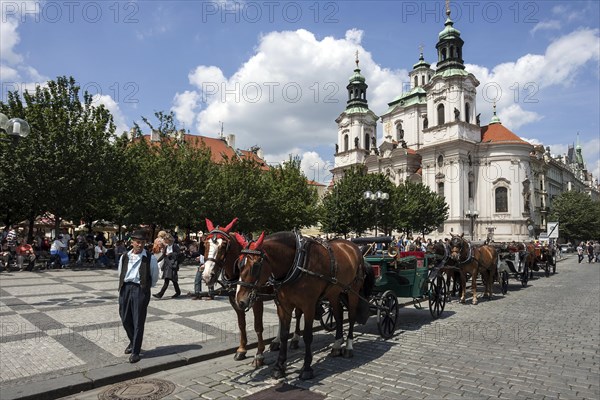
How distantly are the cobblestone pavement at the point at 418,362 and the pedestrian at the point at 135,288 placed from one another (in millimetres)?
419

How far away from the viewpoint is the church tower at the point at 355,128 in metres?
76.2

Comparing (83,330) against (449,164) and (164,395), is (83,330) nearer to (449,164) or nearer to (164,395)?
(164,395)

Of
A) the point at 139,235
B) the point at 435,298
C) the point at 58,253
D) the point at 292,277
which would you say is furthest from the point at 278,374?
the point at 58,253

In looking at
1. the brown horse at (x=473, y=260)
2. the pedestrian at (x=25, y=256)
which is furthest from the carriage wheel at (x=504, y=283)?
the pedestrian at (x=25, y=256)

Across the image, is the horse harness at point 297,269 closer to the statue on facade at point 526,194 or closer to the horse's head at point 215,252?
the horse's head at point 215,252

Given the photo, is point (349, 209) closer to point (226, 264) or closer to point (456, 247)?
point (456, 247)

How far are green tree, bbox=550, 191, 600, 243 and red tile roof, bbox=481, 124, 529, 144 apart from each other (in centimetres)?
1896

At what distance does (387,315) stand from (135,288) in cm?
475

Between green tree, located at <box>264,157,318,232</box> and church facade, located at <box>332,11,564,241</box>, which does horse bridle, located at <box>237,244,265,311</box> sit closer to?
green tree, located at <box>264,157,318,232</box>

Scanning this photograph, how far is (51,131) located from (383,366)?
21616mm

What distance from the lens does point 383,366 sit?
6.30m

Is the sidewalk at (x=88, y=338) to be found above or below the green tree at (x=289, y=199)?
below

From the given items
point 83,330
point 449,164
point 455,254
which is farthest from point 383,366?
point 449,164

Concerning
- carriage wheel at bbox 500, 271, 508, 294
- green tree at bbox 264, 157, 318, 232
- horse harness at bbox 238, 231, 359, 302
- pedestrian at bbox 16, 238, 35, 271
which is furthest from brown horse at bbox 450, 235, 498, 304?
green tree at bbox 264, 157, 318, 232
